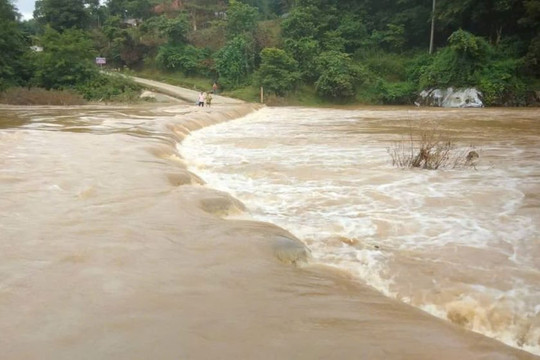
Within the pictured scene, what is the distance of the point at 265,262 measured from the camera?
149 inches

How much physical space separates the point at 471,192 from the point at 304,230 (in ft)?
9.12

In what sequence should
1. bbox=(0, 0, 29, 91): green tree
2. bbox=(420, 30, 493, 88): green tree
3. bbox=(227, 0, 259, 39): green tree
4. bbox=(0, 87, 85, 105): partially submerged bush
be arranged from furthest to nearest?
bbox=(227, 0, 259, 39): green tree < bbox=(420, 30, 493, 88): green tree < bbox=(0, 0, 29, 91): green tree < bbox=(0, 87, 85, 105): partially submerged bush

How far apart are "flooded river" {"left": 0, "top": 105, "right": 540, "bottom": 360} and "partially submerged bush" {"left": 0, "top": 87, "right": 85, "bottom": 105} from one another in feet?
61.7

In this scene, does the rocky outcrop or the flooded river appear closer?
the flooded river

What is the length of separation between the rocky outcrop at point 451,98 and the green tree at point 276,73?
8183 mm

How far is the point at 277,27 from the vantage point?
39.0 m

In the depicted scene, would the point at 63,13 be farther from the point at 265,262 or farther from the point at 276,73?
the point at 265,262

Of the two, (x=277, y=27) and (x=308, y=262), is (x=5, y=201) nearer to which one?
(x=308, y=262)

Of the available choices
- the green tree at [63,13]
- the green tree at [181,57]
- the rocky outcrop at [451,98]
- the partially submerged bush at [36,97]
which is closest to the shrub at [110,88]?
the partially submerged bush at [36,97]

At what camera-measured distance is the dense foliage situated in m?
27.7

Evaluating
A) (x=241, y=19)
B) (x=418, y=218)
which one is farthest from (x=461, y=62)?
(x=418, y=218)

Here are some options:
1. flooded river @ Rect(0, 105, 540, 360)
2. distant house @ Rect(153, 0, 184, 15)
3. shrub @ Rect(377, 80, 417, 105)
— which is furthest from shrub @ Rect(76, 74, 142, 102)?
flooded river @ Rect(0, 105, 540, 360)

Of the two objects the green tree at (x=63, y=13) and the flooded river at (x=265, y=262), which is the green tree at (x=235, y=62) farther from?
the flooded river at (x=265, y=262)

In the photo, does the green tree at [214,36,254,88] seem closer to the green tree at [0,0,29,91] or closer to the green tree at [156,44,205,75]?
the green tree at [156,44,205,75]
